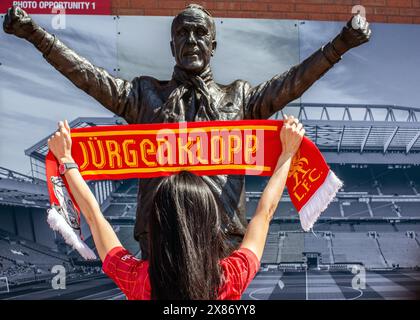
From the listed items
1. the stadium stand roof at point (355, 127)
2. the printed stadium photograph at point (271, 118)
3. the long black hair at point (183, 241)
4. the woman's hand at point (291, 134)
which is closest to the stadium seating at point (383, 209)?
the printed stadium photograph at point (271, 118)

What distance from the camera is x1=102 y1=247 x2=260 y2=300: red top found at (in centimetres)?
168

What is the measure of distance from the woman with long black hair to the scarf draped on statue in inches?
24.1

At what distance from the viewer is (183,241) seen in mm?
1556

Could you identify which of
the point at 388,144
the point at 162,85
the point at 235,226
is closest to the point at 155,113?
the point at 162,85

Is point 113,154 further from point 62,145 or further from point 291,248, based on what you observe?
point 291,248

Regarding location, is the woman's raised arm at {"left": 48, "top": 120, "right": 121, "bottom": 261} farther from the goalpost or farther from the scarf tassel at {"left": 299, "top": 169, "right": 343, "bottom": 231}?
the goalpost

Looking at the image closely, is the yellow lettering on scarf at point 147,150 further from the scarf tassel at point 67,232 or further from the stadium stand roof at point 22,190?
the stadium stand roof at point 22,190

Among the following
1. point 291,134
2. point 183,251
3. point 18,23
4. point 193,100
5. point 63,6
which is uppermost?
point 63,6

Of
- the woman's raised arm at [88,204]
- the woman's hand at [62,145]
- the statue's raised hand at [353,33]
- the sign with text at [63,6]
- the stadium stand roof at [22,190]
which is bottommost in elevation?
the woman's raised arm at [88,204]

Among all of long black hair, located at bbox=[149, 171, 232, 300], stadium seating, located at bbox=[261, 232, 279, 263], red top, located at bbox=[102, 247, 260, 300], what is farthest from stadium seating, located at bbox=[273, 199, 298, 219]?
long black hair, located at bbox=[149, 171, 232, 300]

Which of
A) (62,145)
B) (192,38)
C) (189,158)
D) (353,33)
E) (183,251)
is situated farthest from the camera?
(189,158)

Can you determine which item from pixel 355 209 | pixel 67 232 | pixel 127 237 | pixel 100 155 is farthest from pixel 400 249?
pixel 67 232

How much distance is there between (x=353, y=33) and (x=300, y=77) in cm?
22

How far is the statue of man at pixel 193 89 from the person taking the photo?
2.33m
